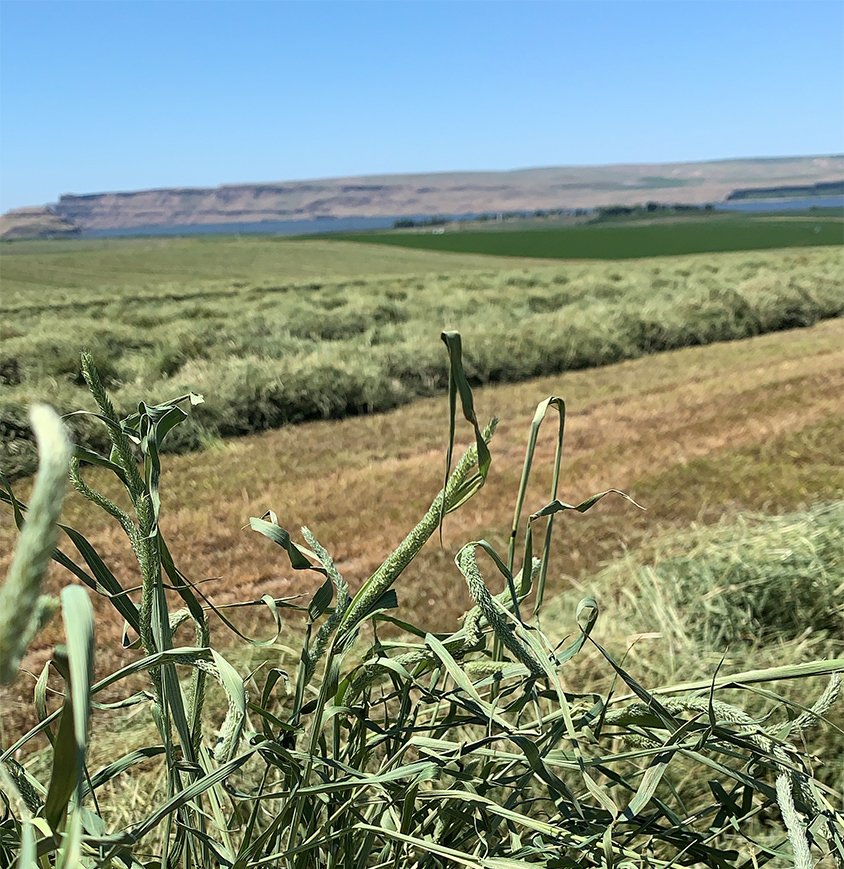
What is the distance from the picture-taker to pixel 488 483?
6.27 m

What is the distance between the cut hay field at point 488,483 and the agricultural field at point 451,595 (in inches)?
1.5

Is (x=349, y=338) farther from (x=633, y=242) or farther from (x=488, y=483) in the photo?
(x=633, y=242)

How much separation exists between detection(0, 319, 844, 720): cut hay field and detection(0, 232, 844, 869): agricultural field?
0.04 m

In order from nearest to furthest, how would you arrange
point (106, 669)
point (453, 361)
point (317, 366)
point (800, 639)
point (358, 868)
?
point (453, 361) < point (358, 868) < point (800, 639) < point (106, 669) < point (317, 366)

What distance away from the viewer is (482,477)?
2.74 feet

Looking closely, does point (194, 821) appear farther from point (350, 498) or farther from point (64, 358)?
point (64, 358)

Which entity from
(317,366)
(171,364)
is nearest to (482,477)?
(317,366)

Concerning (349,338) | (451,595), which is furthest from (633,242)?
(451,595)

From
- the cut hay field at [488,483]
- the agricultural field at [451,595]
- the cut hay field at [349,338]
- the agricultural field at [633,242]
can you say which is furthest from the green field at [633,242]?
the cut hay field at [488,483]

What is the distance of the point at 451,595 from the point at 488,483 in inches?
77.3

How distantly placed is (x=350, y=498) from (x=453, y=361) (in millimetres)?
5443

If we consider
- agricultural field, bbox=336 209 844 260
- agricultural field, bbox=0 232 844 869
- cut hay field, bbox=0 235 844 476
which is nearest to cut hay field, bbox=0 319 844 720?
agricultural field, bbox=0 232 844 869

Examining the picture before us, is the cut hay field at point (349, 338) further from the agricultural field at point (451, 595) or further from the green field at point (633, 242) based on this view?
the green field at point (633, 242)

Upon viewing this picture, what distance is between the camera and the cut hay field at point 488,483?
4879 millimetres
